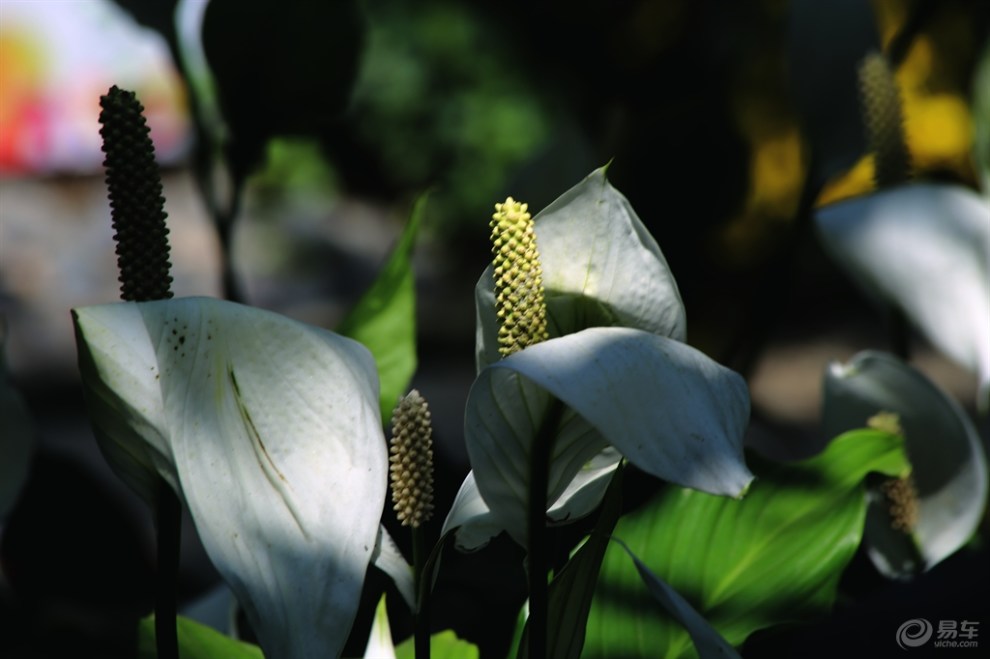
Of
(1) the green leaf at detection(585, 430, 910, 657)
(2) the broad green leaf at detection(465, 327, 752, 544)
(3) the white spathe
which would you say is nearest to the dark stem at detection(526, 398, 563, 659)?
(2) the broad green leaf at detection(465, 327, 752, 544)

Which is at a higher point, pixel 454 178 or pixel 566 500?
pixel 566 500

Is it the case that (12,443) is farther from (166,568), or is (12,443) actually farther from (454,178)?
(454,178)

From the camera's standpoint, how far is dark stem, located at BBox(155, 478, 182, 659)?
278 millimetres

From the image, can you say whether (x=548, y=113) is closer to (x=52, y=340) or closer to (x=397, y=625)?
(x=52, y=340)

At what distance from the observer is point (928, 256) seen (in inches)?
17.6

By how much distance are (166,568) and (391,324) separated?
268 millimetres

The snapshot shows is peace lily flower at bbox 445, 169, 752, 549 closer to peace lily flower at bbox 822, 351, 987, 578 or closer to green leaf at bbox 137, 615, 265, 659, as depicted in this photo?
green leaf at bbox 137, 615, 265, 659

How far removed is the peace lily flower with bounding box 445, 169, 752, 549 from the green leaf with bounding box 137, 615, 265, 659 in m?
0.11

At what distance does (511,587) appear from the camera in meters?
0.47

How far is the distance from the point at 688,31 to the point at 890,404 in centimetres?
96

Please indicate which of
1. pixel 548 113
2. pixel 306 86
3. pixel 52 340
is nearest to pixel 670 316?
pixel 306 86

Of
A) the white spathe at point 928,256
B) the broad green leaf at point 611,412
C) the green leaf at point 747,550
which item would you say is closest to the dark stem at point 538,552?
the broad green leaf at point 611,412

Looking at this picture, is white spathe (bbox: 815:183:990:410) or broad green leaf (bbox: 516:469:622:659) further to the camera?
white spathe (bbox: 815:183:990:410)

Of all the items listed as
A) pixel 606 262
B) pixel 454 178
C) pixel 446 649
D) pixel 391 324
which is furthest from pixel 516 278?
pixel 454 178
